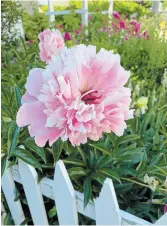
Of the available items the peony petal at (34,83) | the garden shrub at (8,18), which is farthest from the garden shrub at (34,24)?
the peony petal at (34,83)

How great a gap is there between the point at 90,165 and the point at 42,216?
0.89 ft

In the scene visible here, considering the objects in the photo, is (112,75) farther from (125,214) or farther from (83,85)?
(125,214)

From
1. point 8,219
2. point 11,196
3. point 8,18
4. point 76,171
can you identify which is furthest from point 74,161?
point 8,18

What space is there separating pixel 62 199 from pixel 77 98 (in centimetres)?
46

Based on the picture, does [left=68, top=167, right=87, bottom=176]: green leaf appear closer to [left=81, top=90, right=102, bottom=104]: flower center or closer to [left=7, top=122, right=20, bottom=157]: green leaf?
[left=7, top=122, right=20, bottom=157]: green leaf

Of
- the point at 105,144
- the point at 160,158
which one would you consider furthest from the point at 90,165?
the point at 160,158

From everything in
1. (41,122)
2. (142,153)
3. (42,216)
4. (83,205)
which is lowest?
(42,216)

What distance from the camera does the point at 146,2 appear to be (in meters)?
5.50

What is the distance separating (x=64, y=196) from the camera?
0.85 meters

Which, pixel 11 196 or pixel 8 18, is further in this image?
pixel 8 18

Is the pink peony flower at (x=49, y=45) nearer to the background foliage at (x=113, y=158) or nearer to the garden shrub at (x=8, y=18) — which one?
the background foliage at (x=113, y=158)

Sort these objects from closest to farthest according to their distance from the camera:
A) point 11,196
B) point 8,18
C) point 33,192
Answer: point 33,192 < point 11,196 < point 8,18

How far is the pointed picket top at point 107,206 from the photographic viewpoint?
729 millimetres

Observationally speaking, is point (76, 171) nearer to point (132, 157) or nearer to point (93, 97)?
point (132, 157)
